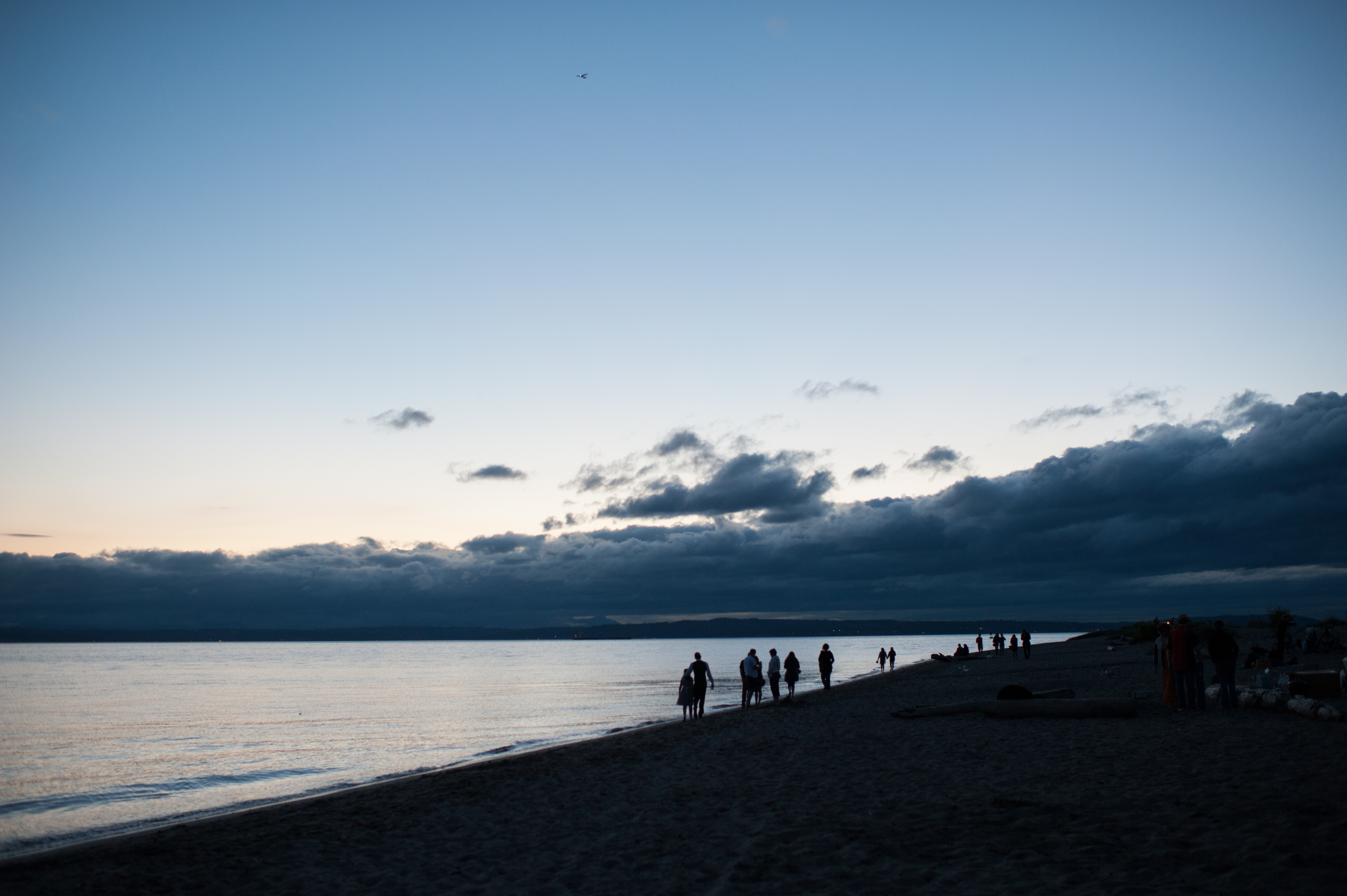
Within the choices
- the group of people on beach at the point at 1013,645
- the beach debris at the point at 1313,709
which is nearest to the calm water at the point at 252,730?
the group of people on beach at the point at 1013,645

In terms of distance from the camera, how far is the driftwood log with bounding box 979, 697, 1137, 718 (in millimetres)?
16922

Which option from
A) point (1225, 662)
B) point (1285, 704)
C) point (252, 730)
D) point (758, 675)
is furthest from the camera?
point (252, 730)

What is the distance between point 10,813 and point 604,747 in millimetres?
12217

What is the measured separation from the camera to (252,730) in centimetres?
3341

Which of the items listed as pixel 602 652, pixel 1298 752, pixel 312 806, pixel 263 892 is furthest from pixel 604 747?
pixel 602 652

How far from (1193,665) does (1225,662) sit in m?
0.57

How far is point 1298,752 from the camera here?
1126 cm

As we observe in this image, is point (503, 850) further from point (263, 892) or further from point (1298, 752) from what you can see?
point (1298, 752)

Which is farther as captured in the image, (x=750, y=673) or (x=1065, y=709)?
(x=750, y=673)

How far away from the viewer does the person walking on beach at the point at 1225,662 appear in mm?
16594

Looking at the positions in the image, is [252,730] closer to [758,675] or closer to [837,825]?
[758,675]

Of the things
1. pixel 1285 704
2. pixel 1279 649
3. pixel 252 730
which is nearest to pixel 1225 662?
pixel 1285 704

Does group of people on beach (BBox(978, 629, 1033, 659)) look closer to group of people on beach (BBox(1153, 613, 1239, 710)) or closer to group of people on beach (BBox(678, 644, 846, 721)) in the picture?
group of people on beach (BBox(678, 644, 846, 721))

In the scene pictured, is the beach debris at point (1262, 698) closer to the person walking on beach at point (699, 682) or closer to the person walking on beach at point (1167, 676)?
the person walking on beach at point (1167, 676)
